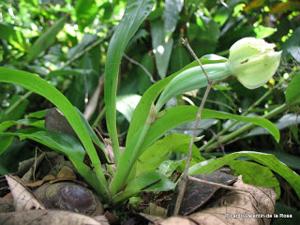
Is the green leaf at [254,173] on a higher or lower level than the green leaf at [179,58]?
lower

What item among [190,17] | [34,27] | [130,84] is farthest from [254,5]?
[34,27]

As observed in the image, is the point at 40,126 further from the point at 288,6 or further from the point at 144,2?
the point at 288,6

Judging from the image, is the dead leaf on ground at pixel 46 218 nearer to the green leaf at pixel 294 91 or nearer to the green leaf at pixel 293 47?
the green leaf at pixel 294 91

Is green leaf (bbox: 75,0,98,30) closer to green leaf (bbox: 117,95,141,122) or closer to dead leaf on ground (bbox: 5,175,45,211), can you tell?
green leaf (bbox: 117,95,141,122)

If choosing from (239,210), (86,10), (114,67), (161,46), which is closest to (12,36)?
(86,10)

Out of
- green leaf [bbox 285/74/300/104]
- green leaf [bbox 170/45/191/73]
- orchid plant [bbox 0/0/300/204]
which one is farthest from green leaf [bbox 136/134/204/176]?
green leaf [bbox 170/45/191/73]

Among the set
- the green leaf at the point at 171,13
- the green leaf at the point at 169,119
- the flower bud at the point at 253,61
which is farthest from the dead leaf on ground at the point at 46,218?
the green leaf at the point at 171,13

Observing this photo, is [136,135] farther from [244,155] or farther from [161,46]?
[161,46]
